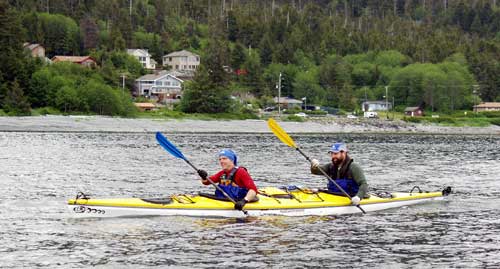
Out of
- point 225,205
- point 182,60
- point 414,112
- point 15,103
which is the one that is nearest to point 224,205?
point 225,205

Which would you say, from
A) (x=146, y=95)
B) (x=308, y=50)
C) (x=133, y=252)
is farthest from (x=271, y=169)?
(x=308, y=50)

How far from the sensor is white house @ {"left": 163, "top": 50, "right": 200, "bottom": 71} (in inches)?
6565

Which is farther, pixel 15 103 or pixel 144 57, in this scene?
pixel 144 57

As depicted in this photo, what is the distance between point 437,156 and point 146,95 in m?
89.5

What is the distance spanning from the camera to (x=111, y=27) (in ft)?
554

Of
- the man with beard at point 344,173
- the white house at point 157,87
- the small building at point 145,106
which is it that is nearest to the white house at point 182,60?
the white house at point 157,87

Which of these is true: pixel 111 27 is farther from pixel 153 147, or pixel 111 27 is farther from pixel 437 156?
pixel 437 156

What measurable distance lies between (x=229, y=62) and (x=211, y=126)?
6142 centimetres

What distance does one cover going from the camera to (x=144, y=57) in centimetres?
16325

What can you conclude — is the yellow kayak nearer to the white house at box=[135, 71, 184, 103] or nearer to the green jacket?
the green jacket

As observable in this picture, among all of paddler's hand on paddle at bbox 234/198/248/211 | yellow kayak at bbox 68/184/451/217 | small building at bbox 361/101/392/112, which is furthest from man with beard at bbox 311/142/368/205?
small building at bbox 361/101/392/112

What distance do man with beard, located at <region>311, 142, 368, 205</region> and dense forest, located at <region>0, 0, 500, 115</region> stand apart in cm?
7701

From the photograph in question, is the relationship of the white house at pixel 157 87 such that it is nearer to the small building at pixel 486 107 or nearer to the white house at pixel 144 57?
the white house at pixel 144 57

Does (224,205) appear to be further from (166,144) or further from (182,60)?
(182,60)
